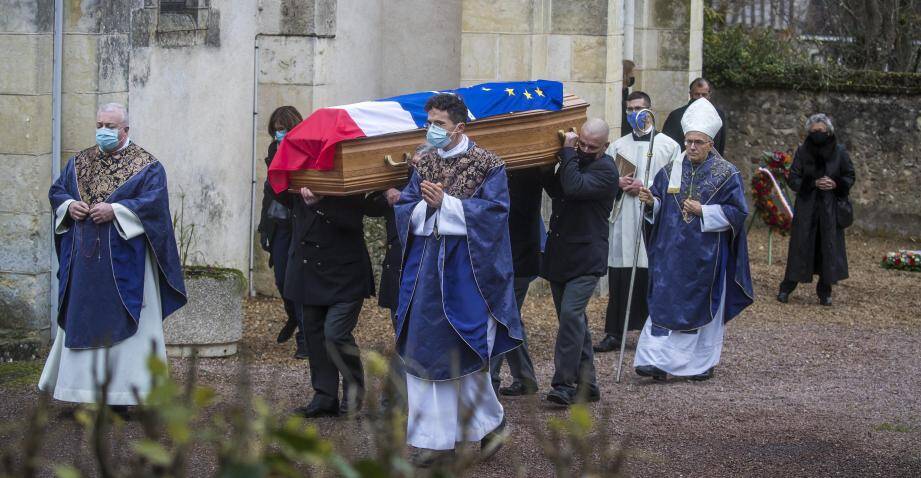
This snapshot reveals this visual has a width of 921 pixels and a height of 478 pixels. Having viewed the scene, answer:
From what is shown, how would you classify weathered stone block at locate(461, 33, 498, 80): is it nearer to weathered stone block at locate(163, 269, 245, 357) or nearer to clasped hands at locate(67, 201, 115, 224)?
weathered stone block at locate(163, 269, 245, 357)

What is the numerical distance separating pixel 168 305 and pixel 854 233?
11.4 m

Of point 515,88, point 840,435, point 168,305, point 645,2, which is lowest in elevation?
point 840,435

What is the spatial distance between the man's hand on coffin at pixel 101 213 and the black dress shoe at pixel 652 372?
354 cm

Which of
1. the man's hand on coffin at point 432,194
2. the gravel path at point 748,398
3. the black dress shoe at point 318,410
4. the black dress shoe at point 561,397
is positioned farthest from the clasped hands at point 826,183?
the man's hand on coffin at point 432,194

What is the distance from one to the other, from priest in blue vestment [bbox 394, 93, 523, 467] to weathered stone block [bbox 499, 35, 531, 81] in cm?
531

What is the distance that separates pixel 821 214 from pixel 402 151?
631 centimetres

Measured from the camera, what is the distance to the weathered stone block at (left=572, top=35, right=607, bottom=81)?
38.4ft

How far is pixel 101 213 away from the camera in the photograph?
6973 mm

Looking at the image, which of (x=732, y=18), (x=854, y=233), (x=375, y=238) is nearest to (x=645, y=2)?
(x=854, y=233)

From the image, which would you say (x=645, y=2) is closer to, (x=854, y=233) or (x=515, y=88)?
(x=854, y=233)

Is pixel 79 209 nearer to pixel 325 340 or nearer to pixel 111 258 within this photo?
pixel 111 258

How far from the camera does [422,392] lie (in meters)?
6.41

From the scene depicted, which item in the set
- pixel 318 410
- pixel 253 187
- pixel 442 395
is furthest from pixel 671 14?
pixel 442 395

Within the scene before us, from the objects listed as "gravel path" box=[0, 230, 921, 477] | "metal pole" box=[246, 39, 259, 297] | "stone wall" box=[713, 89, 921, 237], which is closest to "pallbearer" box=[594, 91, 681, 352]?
"gravel path" box=[0, 230, 921, 477]
